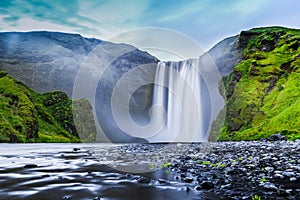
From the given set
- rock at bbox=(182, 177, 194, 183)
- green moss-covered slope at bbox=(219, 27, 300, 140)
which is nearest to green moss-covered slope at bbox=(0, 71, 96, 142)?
green moss-covered slope at bbox=(219, 27, 300, 140)

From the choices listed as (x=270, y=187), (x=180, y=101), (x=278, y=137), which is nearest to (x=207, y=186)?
(x=270, y=187)

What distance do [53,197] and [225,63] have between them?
8396cm

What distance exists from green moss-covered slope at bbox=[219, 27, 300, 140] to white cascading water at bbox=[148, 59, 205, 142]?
35.1 ft

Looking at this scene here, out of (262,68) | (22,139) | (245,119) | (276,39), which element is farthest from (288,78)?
(22,139)

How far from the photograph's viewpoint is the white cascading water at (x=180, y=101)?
68875mm

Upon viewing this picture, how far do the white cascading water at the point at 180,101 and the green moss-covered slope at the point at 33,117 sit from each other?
27390 mm

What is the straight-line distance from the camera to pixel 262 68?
53438mm

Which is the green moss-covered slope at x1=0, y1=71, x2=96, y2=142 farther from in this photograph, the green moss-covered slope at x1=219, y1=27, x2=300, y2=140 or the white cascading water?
the green moss-covered slope at x1=219, y1=27, x2=300, y2=140

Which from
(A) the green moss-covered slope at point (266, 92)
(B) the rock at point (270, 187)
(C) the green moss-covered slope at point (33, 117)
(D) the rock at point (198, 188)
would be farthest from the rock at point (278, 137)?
(C) the green moss-covered slope at point (33, 117)

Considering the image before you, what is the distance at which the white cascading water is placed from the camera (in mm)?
68875

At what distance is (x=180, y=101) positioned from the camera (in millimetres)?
75250

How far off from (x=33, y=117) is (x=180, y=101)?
39.5m

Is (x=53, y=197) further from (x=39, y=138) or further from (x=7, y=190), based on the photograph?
(x=39, y=138)

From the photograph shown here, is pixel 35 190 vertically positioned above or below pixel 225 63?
below
